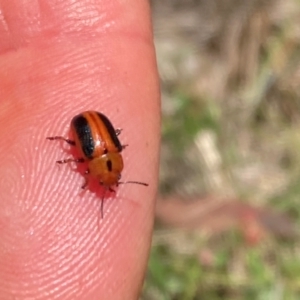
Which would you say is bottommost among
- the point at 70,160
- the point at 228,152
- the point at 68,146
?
the point at 70,160

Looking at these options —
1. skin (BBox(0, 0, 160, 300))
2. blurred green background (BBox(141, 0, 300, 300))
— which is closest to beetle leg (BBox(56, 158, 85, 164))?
skin (BBox(0, 0, 160, 300))

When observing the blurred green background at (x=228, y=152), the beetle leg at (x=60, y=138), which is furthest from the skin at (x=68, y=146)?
the blurred green background at (x=228, y=152)

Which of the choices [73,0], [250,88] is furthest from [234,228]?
[73,0]

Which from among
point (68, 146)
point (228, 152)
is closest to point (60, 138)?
point (68, 146)

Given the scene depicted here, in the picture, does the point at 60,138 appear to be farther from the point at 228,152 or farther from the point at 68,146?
the point at 228,152

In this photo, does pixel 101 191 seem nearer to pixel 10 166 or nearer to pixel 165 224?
pixel 10 166

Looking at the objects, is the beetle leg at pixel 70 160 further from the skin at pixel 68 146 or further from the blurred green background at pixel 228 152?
the blurred green background at pixel 228 152

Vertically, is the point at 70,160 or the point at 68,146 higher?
the point at 68,146
